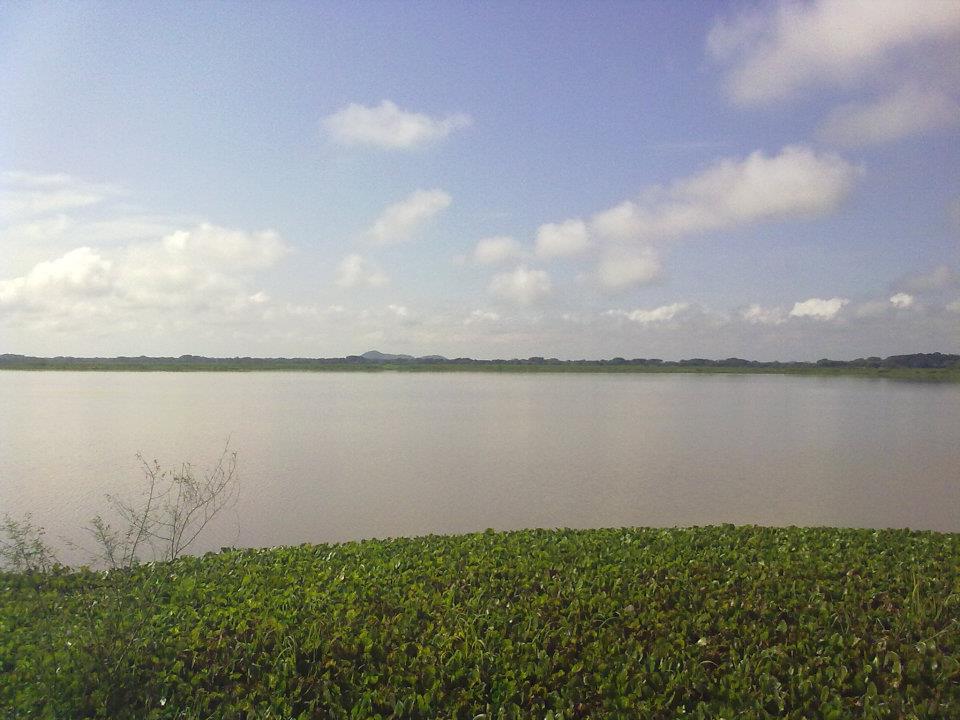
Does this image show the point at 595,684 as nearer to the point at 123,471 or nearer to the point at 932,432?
the point at 123,471

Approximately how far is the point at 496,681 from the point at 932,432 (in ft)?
80.2

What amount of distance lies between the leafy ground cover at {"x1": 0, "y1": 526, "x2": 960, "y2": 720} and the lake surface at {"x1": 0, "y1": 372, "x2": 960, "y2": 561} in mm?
3978

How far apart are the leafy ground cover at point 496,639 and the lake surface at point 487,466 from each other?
13.1 ft

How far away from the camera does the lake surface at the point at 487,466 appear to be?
1197cm

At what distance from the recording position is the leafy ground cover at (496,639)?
4773mm

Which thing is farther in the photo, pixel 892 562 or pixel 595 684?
pixel 892 562

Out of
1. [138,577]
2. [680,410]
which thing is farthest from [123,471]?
[680,410]

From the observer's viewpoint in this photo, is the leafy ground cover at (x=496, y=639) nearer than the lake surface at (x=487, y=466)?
Yes

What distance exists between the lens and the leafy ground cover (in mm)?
4773

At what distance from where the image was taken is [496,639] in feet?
17.7

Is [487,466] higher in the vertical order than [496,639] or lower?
lower

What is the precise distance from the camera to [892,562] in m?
7.57

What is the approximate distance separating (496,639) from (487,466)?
1108cm

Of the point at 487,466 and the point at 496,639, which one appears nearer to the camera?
the point at 496,639
